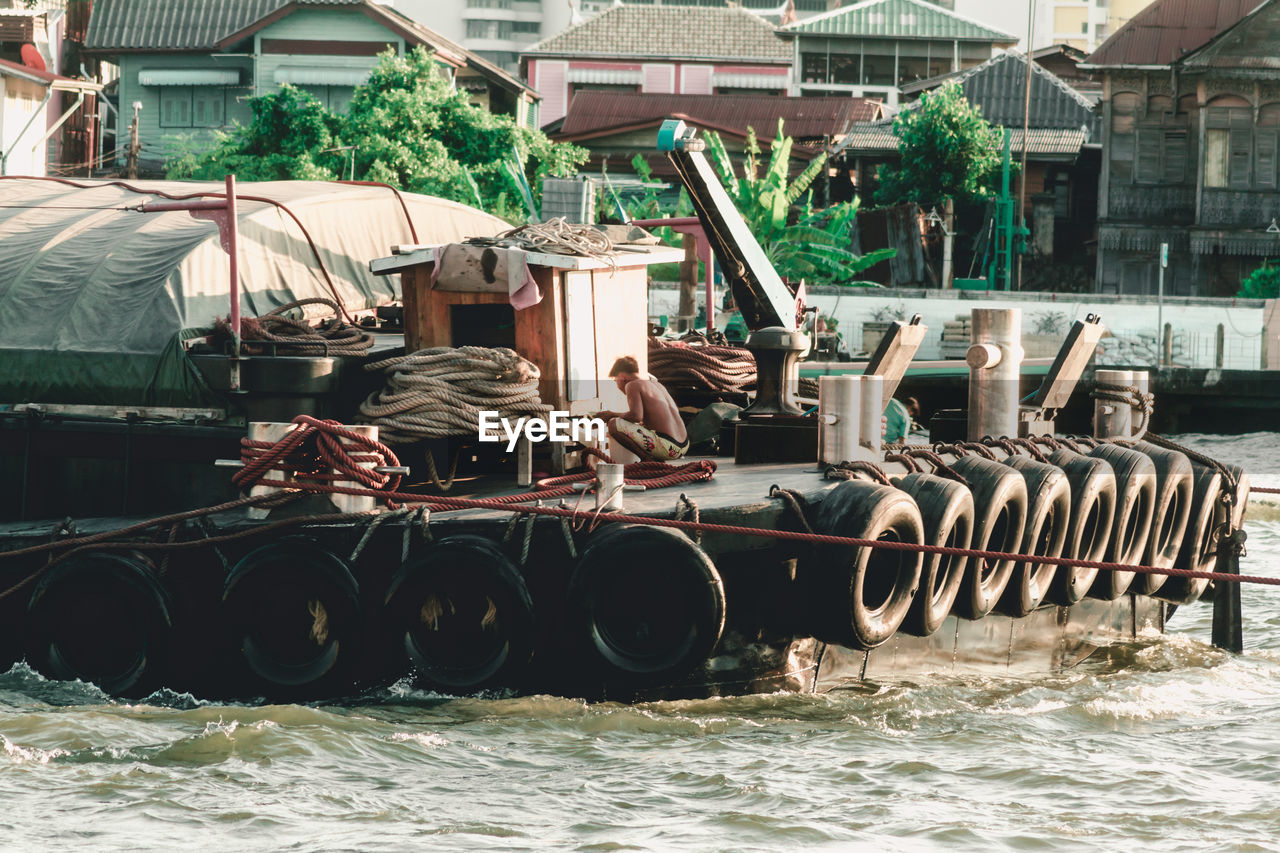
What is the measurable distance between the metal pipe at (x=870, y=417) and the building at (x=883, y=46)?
3579 centimetres

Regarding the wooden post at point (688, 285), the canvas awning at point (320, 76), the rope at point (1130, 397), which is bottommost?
the rope at point (1130, 397)

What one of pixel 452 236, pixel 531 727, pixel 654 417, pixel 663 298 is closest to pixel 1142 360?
pixel 663 298

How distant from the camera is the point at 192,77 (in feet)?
117

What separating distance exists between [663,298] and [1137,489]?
54.5ft

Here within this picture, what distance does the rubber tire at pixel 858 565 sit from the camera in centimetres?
716

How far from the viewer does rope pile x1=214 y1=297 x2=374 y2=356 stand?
7.95m

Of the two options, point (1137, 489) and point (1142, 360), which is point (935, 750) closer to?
point (1137, 489)

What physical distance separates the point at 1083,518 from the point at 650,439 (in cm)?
247

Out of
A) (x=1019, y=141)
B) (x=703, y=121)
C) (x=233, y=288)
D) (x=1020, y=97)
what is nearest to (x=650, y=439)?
(x=233, y=288)

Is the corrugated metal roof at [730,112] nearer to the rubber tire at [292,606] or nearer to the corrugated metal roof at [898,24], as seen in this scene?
the corrugated metal roof at [898,24]

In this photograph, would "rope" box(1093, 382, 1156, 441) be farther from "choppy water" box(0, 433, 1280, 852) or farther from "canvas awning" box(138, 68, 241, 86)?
"canvas awning" box(138, 68, 241, 86)

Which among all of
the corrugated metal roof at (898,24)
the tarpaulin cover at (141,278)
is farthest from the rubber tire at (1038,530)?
the corrugated metal roof at (898,24)

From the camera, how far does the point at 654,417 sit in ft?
27.9

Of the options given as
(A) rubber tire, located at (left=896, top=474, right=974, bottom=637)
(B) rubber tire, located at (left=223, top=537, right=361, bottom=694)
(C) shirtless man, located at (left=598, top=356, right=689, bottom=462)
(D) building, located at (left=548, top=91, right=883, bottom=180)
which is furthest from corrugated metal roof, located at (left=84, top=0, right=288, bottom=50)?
(A) rubber tire, located at (left=896, top=474, right=974, bottom=637)
